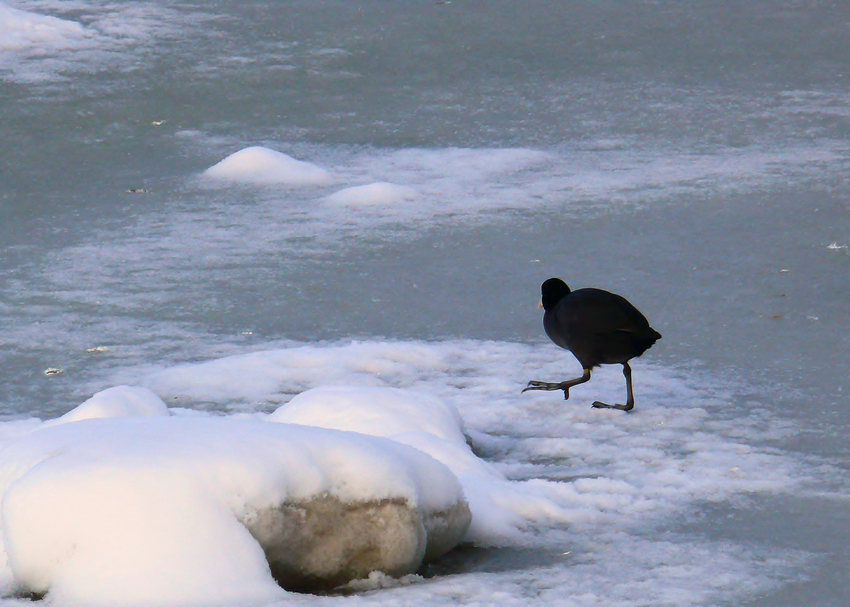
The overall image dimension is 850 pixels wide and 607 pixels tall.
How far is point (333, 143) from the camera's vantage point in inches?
307

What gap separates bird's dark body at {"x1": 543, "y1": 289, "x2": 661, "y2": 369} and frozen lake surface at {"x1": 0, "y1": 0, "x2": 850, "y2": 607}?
24cm

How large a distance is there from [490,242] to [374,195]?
91 cm

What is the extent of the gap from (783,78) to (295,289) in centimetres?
486

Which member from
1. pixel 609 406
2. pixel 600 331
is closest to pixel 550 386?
pixel 609 406

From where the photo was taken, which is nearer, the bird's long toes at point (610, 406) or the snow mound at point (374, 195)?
the bird's long toes at point (610, 406)

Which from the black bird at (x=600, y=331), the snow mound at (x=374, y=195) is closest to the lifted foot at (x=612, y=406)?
the black bird at (x=600, y=331)

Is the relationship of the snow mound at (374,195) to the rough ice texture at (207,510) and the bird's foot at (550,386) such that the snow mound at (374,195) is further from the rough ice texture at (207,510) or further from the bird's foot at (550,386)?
the rough ice texture at (207,510)

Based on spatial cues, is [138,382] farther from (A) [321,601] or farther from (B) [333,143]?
(B) [333,143]

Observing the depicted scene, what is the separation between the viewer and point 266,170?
7.23 metres

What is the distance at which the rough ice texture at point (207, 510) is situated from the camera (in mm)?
2721

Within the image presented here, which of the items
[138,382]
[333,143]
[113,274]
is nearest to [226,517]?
[138,382]

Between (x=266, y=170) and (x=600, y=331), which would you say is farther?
(x=266, y=170)

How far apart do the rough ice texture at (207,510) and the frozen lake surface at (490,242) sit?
140 millimetres

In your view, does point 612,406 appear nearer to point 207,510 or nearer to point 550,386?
point 550,386
